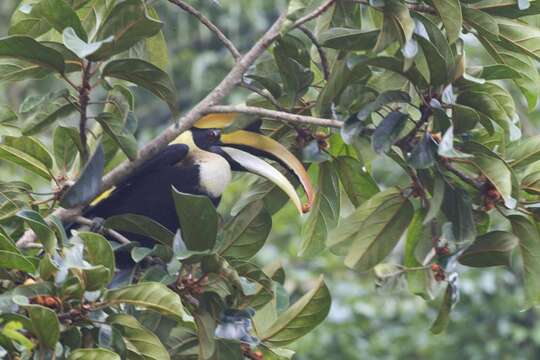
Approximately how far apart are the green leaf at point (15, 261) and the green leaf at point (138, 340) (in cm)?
12

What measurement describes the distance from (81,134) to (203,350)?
1.24 ft

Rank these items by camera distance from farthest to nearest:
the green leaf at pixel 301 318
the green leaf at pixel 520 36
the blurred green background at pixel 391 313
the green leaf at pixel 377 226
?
the blurred green background at pixel 391 313 < the green leaf at pixel 377 226 < the green leaf at pixel 520 36 < the green leaf at pixel 301 318

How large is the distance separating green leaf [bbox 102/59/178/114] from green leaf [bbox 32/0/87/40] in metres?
0.07

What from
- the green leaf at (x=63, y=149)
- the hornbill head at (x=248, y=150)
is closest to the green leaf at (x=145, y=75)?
the hornbill head at (x=248, y=150)

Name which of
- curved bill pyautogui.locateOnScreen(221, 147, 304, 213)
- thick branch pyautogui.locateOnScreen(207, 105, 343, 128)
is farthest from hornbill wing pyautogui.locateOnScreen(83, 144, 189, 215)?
thick branch pyautogui.locateOnScreen(207, 105, 343, 128)

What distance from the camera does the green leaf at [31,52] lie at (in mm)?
1312

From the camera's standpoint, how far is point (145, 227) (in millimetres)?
1417

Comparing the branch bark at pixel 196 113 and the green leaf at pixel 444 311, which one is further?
the green leaf at pixel 444 311

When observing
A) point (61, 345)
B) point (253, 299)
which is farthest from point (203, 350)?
point (61, 345)

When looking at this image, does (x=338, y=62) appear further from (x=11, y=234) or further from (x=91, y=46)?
(x=11, y=234)

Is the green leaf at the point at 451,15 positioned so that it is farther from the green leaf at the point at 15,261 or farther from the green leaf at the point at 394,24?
the green leaf at the point at 15,261

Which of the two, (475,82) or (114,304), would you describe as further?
(475,82)

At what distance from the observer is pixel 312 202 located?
159 cm

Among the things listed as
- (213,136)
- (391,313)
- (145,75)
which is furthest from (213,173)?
(391,313)
